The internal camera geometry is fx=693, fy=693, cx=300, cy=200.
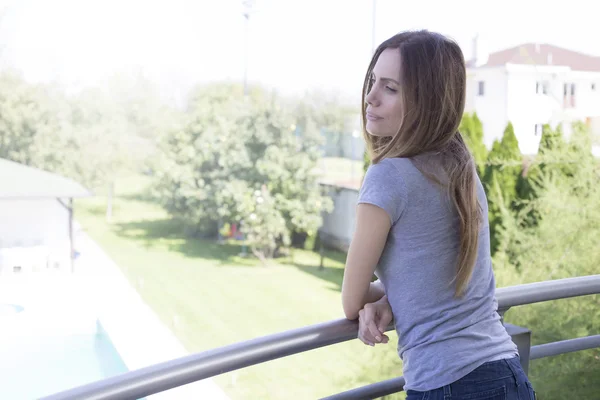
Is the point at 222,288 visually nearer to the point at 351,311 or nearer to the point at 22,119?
the point at 22,119

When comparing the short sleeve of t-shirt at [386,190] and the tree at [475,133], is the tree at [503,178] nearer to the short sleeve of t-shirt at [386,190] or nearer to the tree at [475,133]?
the tree at [475,133]

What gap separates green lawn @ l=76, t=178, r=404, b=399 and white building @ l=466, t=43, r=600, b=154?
4052mm

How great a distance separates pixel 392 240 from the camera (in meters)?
0.67

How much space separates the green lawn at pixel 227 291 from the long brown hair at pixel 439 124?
8197 mm

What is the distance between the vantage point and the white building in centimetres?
883

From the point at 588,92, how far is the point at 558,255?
182 inches

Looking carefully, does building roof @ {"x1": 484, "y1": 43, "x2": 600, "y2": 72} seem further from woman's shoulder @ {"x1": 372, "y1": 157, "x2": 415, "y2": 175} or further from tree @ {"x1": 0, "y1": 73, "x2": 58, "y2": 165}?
woman's shoulder @ {"x1": 372, "y1": 157, "x2": 415, "y2": 175}

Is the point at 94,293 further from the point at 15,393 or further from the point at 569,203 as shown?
the point at 569,203

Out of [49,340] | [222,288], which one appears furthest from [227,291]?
[49,340]

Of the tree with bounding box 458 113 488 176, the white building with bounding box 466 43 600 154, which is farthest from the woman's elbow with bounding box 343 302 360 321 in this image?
the white building with bounding box 466 43 600 154

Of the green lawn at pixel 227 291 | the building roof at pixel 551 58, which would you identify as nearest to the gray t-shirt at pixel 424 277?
the green lawn at pixel 227 291

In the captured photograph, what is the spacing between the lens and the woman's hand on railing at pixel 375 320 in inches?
27.3

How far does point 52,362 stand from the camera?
932 cm

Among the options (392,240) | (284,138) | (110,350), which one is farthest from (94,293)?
(392,240)
